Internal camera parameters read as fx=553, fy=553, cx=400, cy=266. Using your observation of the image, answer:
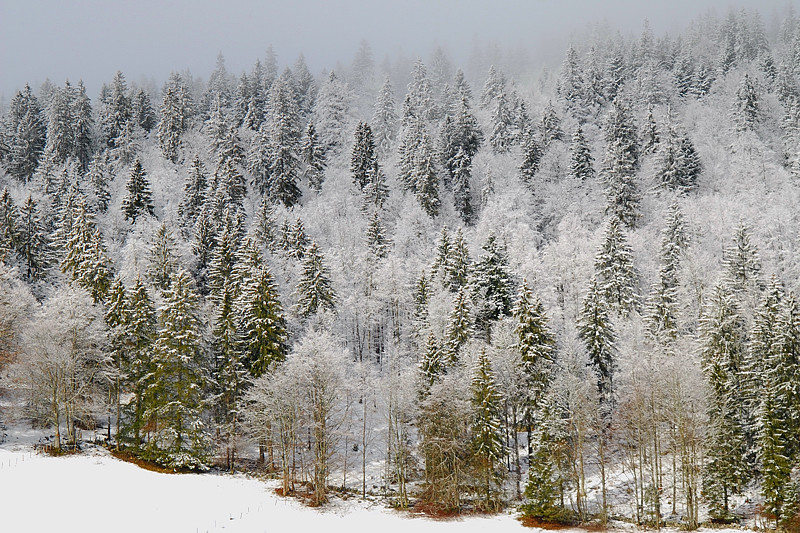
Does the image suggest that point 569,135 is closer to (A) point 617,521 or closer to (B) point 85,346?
(A) point 617,521

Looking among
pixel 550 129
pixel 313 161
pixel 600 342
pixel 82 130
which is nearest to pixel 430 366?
pixel 600 342

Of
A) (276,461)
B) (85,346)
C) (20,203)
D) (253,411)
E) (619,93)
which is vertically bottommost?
(276,461)

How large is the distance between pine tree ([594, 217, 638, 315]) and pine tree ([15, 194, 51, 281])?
6215 centimetres

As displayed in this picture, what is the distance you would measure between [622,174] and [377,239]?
32.4m

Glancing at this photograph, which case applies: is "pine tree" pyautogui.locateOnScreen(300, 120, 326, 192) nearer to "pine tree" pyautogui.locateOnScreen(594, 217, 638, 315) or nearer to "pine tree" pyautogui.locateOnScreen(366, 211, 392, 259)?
"pine tree" pyautogui.locateOnScreen(366, 211, 392, 259)

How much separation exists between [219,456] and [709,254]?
50.8m

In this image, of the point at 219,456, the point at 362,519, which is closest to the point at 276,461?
the point at 219,456

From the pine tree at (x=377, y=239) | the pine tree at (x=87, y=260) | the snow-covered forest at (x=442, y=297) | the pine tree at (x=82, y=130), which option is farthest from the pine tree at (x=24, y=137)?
the pine tree at (x=377, y=239)

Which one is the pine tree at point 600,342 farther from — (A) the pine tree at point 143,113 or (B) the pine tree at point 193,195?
(A) the pine tree at point 143,113

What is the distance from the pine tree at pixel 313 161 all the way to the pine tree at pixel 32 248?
40.0 m

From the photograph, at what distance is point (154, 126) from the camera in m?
117

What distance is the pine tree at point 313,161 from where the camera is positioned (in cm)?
9381

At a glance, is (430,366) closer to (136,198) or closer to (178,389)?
(178,389)

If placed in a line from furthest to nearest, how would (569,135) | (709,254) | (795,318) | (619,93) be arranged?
1. (619,93)
2. (569,135)
3. (709,254)
4. (795,318)
